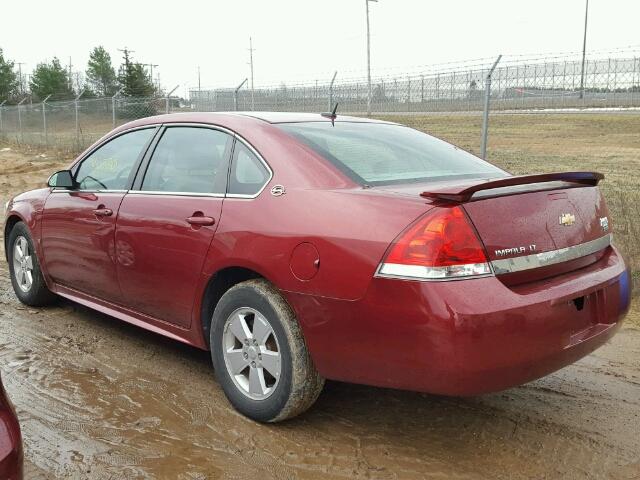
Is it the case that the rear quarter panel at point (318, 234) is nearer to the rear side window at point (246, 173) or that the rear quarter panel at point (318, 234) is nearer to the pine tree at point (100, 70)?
the rear side window at point (246, 173)

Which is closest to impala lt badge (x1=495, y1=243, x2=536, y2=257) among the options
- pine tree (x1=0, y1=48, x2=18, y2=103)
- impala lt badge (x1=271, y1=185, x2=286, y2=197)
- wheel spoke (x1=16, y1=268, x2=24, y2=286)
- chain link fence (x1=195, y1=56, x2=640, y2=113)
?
impala lt badge (x1=271, y1=185, x2=286, y2=197)

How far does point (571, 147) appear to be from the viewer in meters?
16.4

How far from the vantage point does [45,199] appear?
4.95 m

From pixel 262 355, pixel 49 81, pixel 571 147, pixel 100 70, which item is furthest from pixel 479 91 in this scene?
pixel 100 70

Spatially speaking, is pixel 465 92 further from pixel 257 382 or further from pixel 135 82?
pixel 135 82

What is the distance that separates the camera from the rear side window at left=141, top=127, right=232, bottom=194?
3652mm

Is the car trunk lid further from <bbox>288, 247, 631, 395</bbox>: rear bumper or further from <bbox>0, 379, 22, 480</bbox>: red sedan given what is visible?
<bbox>0, 379, 22, 480</bbox>: red sedan

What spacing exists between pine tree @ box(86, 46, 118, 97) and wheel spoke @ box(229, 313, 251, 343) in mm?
64871

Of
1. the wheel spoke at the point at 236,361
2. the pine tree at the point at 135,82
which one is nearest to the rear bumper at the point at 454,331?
the wheel spoke at the point at 236,361

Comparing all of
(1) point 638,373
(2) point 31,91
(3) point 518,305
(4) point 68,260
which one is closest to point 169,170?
(4) point 68,260

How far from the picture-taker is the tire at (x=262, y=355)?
306 centimetres

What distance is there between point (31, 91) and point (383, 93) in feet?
207

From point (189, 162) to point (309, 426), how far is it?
1679 millimetres

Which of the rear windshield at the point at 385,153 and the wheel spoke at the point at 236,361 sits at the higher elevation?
the rear windshield at the point at 385,153
